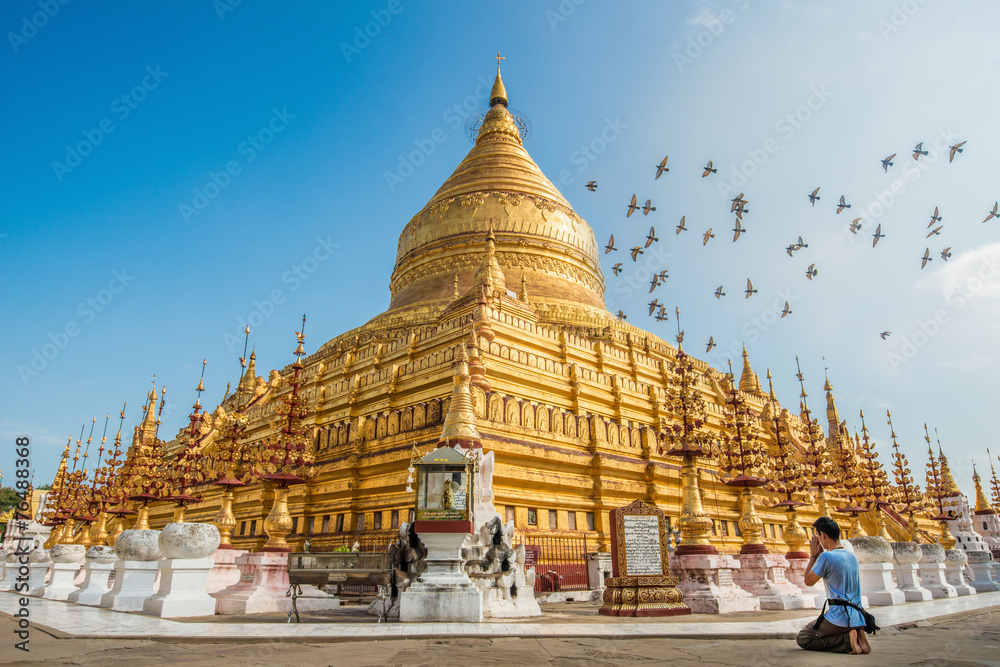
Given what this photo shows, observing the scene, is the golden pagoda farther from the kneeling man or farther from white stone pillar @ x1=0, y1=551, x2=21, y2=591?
the kneeling man

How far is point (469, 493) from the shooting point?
37.0 feet

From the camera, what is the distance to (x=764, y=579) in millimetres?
13828

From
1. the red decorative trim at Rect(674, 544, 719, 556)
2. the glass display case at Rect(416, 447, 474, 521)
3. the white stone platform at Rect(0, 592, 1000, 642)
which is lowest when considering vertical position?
the white stone platform at Rect(0, 592, 1000, 642)

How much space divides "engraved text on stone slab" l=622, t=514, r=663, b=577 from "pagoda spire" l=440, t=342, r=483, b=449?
135 inches

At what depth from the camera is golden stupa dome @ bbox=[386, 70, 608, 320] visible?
33.2m

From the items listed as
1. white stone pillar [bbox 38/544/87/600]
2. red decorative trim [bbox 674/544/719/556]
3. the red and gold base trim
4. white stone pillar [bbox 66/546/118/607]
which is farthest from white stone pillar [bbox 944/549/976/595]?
white stone pillar [bbox 38/544/87/600]

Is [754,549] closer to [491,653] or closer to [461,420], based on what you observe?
[461,420]

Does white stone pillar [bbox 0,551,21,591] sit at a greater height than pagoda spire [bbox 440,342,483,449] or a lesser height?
lesser

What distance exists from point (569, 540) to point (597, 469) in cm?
287

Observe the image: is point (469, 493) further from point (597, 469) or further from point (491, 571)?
point (597, 469)

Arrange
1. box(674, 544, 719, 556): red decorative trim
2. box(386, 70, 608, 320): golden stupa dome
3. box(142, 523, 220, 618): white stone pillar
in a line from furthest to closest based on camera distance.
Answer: box(386, 70, 608, 320): golden stupa dome
box(674, 544, 719, 556): red decorative trim
box(142, 523, 220, 618): white stone pillar

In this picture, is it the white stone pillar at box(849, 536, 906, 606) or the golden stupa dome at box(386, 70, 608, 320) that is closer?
the white stone pillar at box(849, 536, 906, 606)

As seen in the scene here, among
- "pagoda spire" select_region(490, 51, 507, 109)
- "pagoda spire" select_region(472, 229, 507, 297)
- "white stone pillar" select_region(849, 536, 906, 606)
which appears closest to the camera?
"white stone pillar" select_region(849, 536, 906, 606)

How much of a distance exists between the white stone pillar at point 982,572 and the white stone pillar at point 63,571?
2739 cm
